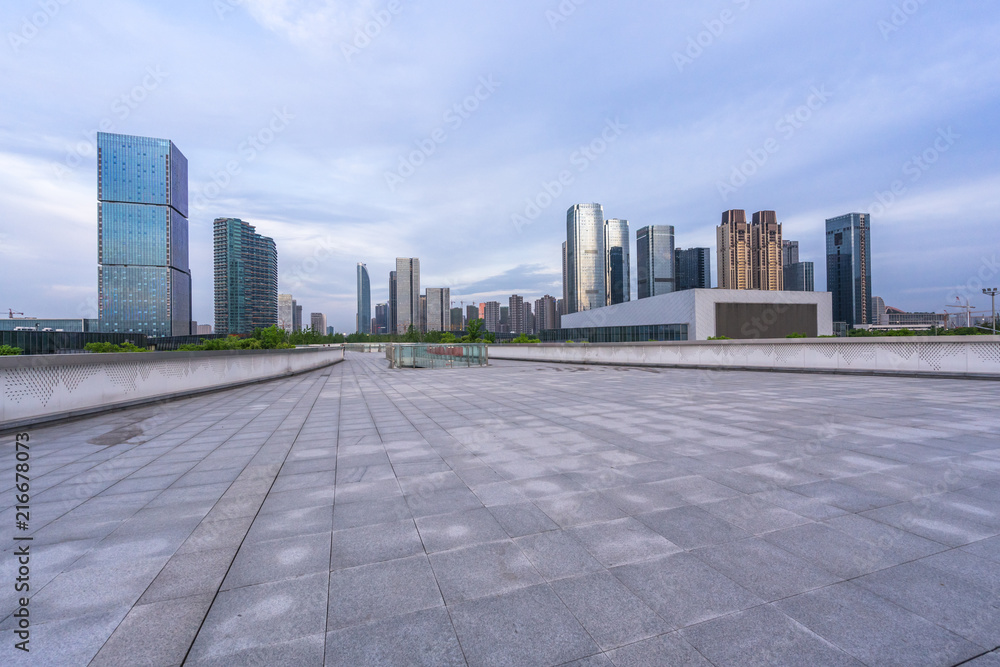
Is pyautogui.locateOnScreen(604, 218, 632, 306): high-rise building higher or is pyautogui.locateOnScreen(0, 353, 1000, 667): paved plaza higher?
pyautogui.locateOnScreen(604, 218, 632, 306): high-rise building

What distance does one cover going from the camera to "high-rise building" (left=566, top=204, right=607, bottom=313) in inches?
6447

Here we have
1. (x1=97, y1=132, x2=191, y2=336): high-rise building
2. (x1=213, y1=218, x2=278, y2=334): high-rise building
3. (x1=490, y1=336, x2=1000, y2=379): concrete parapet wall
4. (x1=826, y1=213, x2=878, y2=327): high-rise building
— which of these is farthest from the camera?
(x1=826, y1=213, x2=878, y2=327): high-rise building

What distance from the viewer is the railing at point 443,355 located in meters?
26.6

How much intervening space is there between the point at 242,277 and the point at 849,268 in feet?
671

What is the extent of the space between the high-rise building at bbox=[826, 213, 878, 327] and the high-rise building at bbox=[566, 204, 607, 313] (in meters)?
74.1

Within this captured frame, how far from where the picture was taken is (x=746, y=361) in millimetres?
18453

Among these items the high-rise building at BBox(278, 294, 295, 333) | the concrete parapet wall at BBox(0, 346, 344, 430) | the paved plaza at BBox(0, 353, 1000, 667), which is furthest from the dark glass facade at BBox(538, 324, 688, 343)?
the high-rise building at BBox(278, 294, 295, 333)

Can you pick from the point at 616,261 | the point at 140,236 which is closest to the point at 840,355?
the point at 140,236

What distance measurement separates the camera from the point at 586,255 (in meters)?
169

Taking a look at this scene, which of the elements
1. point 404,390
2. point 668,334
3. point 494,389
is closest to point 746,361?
point 494,389

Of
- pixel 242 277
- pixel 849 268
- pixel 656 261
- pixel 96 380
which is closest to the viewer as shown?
pixel 96 380

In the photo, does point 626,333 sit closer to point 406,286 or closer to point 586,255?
point 586,255

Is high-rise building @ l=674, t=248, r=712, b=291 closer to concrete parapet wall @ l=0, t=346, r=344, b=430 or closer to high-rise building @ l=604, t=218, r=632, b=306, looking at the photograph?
high-rise building @ l=604, t=218, r=632, b=306

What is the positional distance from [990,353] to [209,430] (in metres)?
20.2
